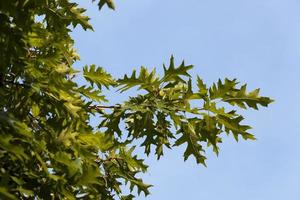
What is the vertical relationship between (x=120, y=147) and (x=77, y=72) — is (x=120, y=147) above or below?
below

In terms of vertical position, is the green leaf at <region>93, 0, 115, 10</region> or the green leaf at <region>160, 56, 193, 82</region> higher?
the green leaf at <region>93, 0, 115, 10</region>

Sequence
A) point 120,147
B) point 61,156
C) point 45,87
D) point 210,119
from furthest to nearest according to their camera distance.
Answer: point 120,147 → point 210,119 → point 45,87 → point 61,156

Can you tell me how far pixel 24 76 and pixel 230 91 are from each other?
2113 millimetres

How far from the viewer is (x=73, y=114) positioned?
18.5ft

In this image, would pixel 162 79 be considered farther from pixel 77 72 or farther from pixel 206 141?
pixel 77 72

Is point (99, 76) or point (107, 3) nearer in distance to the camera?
point (107, 3)

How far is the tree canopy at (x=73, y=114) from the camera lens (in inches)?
199

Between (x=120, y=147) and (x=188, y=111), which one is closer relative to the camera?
(x=188, y=111)

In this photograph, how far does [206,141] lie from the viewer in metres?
6.00

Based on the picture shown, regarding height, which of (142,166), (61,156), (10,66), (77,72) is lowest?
(61,156)

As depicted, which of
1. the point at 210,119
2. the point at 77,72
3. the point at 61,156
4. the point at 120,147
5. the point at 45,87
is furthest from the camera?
the point at 77,72

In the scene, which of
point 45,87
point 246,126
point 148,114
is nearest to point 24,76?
point 45,87

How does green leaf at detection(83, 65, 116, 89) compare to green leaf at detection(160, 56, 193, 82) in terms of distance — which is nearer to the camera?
green leaf at detection(160, 56, 193, 82)

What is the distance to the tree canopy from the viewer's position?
5062 millimetres
